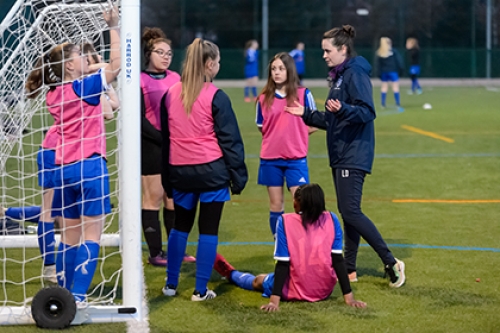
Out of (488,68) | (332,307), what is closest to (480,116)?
(332,307)

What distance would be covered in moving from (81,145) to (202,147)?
2.88 ft

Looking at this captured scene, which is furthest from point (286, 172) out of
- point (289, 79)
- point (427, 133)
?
point (427, 133)

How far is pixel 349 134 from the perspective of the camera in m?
6.12

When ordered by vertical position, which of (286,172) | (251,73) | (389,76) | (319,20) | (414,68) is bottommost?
(286,172)

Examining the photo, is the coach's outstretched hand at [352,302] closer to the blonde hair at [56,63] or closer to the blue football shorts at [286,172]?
the blue football shorts at [286,172]

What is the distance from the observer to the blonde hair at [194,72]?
5.72m

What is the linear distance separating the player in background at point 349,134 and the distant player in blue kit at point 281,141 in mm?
830

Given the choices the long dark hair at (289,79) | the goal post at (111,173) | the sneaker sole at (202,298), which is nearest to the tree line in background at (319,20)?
the goal post at (111,173)

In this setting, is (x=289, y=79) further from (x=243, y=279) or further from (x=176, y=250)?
(x=176, y=250)

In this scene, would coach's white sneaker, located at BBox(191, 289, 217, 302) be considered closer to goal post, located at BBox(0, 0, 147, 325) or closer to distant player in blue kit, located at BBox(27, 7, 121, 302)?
goal post, located at BBox(0, 0, 147, 325)

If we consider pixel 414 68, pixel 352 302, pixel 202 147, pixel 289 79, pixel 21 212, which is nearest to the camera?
pixel 352 302

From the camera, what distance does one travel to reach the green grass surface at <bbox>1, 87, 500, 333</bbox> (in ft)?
17.4

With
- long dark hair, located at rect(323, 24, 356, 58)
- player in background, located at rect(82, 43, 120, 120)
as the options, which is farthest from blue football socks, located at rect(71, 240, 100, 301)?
long dark hair, located at rect(323, 24, 356, 58)

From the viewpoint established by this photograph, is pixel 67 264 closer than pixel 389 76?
Yes
